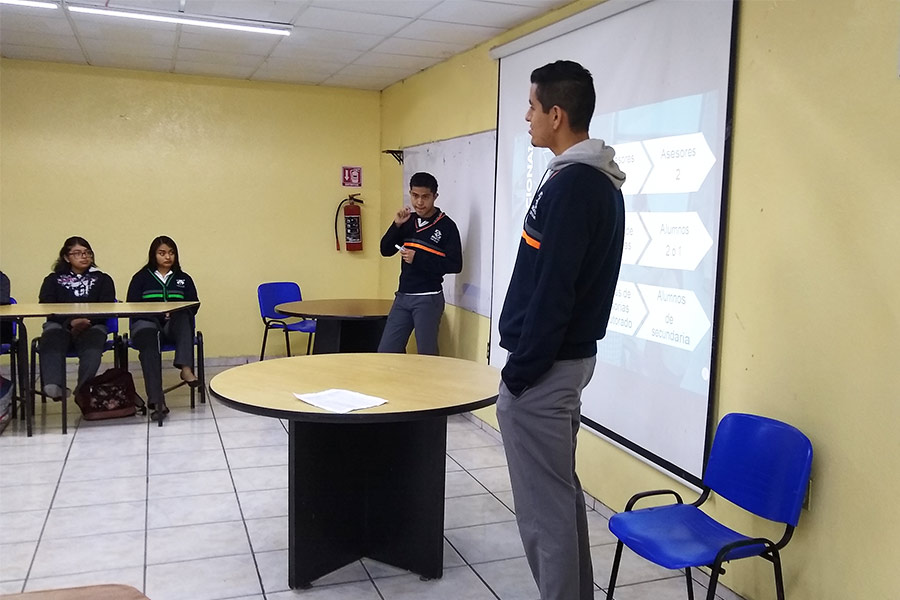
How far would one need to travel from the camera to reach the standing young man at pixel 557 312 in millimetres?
2127

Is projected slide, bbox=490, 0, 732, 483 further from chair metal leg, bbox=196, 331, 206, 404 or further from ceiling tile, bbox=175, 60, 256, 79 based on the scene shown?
ceiling tile, bbox=175, 60, 256, 79

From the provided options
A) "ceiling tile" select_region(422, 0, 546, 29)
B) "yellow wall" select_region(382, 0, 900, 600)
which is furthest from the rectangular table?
"yellow wall" select_region(382, 0, 900, 600)

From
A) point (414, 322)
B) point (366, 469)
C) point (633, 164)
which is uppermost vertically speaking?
point (633, 164)

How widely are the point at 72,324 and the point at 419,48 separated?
3.15m

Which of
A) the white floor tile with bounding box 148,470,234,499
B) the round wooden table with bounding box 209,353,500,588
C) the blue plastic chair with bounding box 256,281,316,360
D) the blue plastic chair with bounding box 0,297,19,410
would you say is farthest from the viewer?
the blue plastic chair with bounding box 256,281,316,360

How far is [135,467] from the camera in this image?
13.9ft

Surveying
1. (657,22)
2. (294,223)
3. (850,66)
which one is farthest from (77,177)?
(850,66)

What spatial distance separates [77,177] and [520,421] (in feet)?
18.8

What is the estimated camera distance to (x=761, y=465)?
2463 millimetres

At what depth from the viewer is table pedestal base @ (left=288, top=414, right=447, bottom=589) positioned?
2.83 m

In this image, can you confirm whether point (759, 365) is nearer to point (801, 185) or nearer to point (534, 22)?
point (801, 185)

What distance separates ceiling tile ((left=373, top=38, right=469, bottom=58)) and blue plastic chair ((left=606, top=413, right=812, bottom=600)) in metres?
3.58

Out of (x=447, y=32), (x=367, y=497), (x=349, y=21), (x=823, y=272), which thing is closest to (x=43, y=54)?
→ (x=349, y=21)

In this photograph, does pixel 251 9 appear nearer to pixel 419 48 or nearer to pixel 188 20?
pixel 188 20
